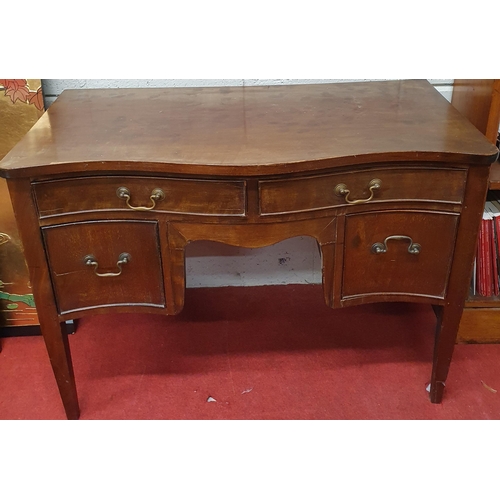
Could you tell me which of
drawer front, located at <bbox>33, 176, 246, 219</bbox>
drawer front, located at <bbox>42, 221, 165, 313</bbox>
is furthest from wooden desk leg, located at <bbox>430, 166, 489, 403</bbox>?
drawer front, located at <bbox>42, 221, 165, 313</bbox>

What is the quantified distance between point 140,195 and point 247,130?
0.33 meters

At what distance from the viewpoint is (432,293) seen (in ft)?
5.01

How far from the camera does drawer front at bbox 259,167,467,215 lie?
52.6 inches

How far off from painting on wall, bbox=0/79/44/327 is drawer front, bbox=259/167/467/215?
34.2 inches

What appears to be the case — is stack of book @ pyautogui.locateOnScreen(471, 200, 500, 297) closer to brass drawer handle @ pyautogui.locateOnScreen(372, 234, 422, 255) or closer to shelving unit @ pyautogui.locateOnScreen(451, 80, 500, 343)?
shelving unit @ pyautogui.locateOnScreen(451, 80, 500, 343)

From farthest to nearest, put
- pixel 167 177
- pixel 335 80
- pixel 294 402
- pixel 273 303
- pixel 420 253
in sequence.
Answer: pixel 273 303 < pixel 335 80 < pixel 294 402 < pixel 420 253 < pixel 167 177

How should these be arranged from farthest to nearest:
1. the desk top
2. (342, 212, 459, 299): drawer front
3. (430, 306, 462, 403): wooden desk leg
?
(430, 306, 462, 403): wooden desk leg → (342, 212, 459, 299): drawer front → the desk top

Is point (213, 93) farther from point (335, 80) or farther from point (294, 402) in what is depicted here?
point (294, 402)

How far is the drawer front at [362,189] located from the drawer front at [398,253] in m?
0.05

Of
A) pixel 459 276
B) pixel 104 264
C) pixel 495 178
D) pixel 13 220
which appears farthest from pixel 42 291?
pixel 495 178

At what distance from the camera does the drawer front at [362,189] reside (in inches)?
52.6

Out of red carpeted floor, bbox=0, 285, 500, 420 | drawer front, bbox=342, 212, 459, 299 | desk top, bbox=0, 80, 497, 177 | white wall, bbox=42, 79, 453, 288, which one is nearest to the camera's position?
desk top, bbox=0, 80, 497, 177

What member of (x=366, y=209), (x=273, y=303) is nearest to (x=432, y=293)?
(x=366, y=209)

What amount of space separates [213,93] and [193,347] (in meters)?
0.85
